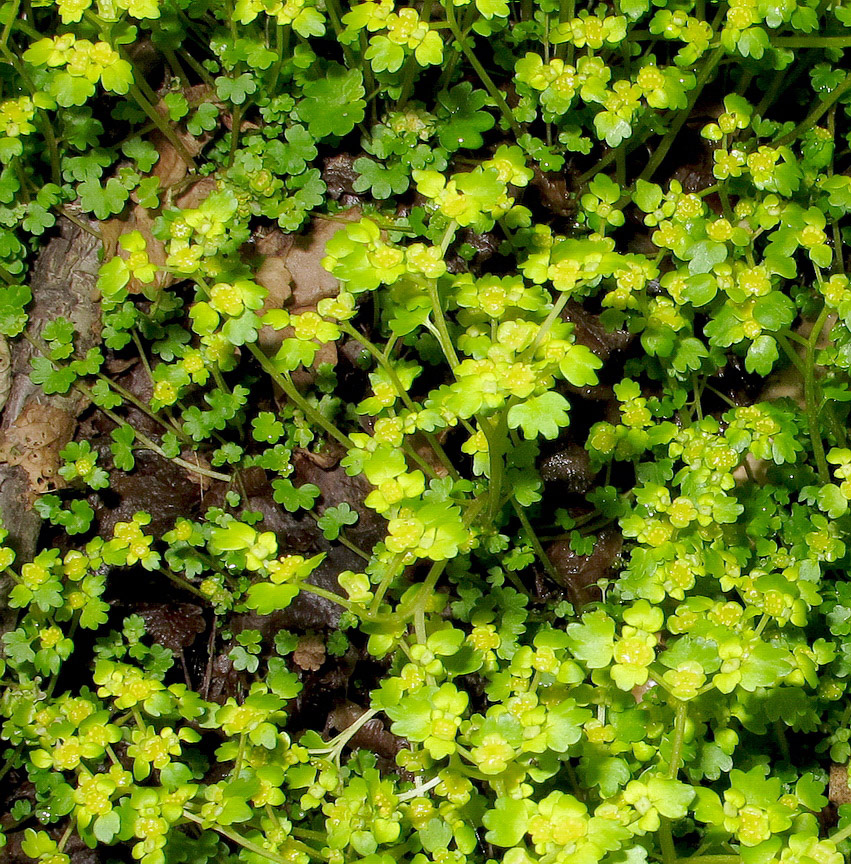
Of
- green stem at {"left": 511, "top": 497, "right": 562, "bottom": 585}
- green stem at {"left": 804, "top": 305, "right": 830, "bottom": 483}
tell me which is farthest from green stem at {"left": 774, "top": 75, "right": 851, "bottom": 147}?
green stem at {"left": 511, "top": 497, "right": 562, "bottom": 585}

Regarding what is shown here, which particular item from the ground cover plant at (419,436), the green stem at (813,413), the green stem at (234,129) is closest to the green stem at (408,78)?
the ground cover plant at (419,436)

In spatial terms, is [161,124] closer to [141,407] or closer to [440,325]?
[141,407]

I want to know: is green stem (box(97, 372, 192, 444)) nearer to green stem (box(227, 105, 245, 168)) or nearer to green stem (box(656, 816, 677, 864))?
green stem (box(227, 105, 245, 168))

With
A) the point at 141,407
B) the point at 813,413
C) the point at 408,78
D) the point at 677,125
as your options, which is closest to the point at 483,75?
the point at 408,78

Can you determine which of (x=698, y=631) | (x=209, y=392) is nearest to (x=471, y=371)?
(x=698, y=631)

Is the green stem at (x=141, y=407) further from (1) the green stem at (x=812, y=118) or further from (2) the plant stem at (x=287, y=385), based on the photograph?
(1) the green stem at (x=812, y=118)
